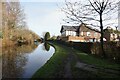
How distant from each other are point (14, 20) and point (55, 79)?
4387 centimetres

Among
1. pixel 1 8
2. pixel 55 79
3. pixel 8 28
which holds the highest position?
pixel 1 8

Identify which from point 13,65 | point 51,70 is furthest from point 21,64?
point 51,70

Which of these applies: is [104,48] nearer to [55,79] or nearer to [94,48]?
[94,48]

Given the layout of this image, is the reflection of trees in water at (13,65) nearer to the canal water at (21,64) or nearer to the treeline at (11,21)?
the canal water at (21,64)

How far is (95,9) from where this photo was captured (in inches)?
911

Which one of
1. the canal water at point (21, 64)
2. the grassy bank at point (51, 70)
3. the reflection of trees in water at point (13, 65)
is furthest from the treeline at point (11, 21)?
the grassy bank at point (51, 70)

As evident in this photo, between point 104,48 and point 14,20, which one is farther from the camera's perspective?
point 14,20

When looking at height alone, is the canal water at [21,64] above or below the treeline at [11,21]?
below

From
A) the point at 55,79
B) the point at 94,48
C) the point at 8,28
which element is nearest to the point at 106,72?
the point at 55,79

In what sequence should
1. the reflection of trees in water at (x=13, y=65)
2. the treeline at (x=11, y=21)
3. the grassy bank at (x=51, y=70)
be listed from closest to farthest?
the grassy bank at (x=51, y=70)
the reflection of trees in water at (x=13, y=65)
the treeline at (x=11, y=21)

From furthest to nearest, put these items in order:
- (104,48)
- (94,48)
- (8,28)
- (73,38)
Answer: (73,38) → (8,28) → (94,48) → (104,48)

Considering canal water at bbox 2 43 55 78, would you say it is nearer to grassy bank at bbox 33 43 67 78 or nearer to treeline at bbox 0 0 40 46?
grassy bank at bbox 33 43 67 78

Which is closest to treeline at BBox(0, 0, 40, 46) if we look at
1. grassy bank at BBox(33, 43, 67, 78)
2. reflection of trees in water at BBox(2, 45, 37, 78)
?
reflection of trees in water at BBox(2, 45, 37, 78)

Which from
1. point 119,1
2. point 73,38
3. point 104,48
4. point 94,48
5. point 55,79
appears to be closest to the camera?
point 55,79
